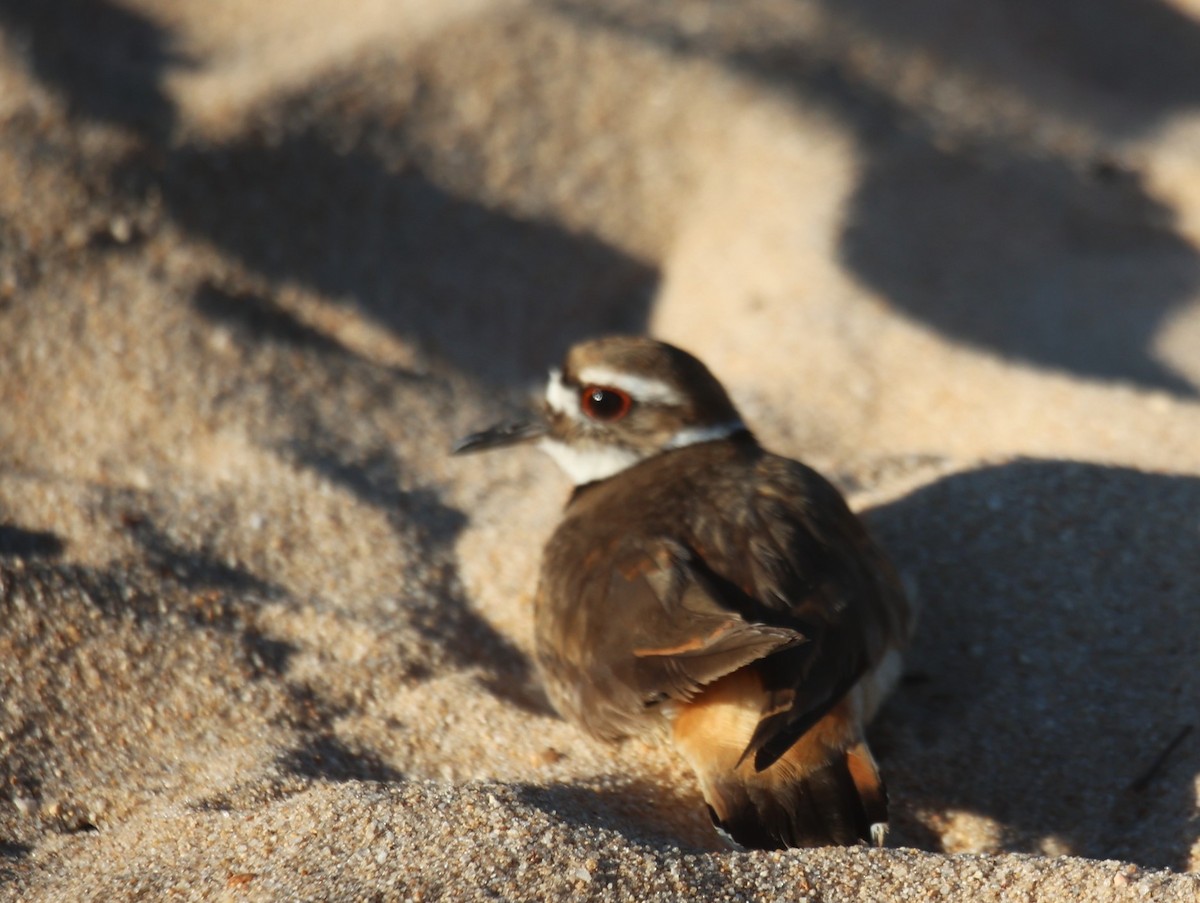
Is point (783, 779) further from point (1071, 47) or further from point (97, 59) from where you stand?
point (1071, 47)

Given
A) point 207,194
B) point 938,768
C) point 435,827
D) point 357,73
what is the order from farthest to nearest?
1. point 357,73
2. point 207,194
3. point 938,768
4. point 435,827

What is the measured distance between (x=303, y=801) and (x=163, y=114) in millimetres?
3111

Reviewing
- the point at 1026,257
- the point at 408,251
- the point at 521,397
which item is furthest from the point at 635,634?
the point at 1026,257

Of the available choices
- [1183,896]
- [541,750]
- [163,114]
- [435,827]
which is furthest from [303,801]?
[163,114]

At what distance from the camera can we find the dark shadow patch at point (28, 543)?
11.6 ft

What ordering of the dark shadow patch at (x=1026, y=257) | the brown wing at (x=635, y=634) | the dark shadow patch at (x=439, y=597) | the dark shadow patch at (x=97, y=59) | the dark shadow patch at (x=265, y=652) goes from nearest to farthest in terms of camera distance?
the brown wing at (x=635, y=634), the dark shadow patch at (x=265, y=652), the dark shadow patch at (x=439, y=597), the dark shadow patch at (x=97, y=59), the dark shadow patch at (x=1026, y=257)

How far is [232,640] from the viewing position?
3.53 metres

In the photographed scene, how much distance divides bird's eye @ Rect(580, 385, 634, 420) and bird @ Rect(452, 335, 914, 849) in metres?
0.25

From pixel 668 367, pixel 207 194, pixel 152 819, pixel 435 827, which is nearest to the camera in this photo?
pixel 435 827

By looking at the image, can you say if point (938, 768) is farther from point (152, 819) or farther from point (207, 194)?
point (207, 194)

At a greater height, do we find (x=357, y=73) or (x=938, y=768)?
(x=357, y=73)

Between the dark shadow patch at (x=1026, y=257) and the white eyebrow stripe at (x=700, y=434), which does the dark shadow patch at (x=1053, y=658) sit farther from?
the dark shadow patch at (x=1026, y=257)

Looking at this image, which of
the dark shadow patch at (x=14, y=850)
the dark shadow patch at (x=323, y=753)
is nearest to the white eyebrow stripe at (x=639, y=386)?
the dark shadow patch at (x=323, y=753)

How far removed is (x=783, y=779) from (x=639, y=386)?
1.40 m
